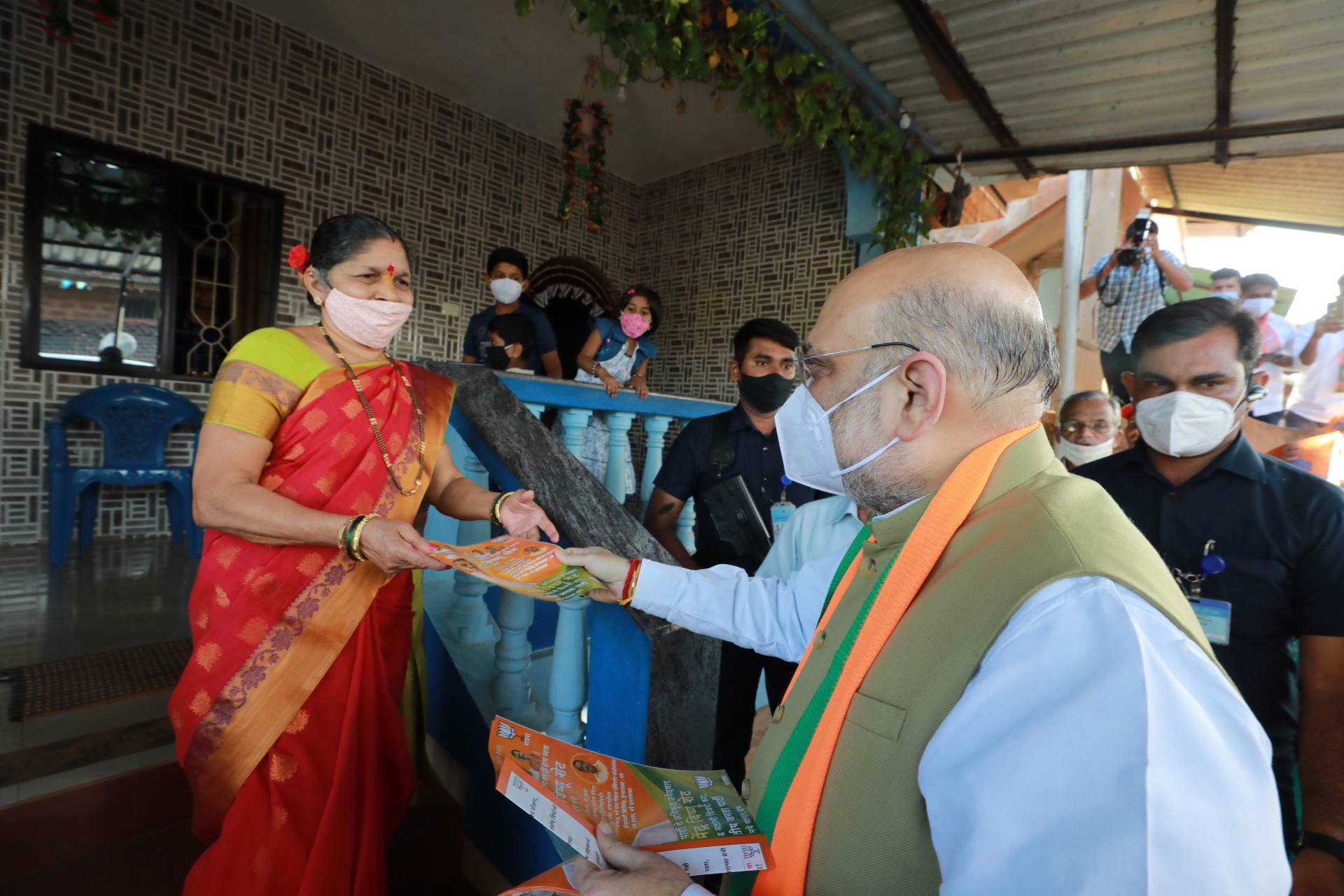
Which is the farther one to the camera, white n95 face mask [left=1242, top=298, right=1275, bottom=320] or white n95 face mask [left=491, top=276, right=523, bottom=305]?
white n95 face mask [left=1242, top=298, right=1275, bottom=320]

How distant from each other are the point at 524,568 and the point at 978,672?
805mm

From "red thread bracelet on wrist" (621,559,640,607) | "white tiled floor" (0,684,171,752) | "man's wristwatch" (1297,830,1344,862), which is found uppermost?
"red thread bracelet on wrist" (621,559,640,607)

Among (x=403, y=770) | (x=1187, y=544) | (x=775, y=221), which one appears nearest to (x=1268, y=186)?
(x=775, y=221)

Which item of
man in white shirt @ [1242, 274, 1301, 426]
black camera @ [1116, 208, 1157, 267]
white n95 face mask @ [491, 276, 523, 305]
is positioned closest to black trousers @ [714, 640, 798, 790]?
white n95 face mask @ [491, 276, 523, 305]

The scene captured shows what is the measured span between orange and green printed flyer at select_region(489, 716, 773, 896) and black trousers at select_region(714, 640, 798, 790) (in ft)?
4.10

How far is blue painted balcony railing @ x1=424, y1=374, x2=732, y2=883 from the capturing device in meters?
1.33

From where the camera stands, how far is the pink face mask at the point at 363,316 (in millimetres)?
1621

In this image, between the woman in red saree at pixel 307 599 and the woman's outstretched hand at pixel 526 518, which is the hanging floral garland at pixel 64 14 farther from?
the woman's outstretched hand at pixel 526 518

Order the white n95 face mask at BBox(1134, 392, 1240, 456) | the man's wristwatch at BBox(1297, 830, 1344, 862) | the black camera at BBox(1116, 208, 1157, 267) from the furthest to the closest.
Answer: the black camera at BBox(1116, 208, 1157, 267)
the white n95 face mask at BBox(1134, 392, 1240, 456)
the man's wristwatch at BBox(1297, 830, 1344, 862)

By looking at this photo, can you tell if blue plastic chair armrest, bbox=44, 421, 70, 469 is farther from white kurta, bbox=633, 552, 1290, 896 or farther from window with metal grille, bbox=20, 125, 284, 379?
white kurta, bbox=633, 552, 1290, 896

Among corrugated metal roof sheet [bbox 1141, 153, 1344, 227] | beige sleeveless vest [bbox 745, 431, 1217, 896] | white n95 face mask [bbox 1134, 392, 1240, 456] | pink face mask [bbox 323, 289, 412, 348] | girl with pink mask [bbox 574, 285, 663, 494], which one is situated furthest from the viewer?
corrugated metal roof sheet [bbox 1141, 153, 1344, 227]

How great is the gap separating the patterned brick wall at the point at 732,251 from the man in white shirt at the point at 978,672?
5.25 metres

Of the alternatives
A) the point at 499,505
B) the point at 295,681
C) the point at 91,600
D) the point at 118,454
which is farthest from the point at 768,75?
the point at 118,454

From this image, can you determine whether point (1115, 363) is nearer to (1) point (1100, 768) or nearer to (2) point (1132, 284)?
(2) point (1132, 284)
